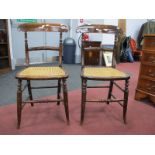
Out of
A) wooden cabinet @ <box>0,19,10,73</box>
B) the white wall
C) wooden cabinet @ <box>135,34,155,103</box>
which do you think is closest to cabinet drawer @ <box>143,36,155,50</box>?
wooden cabinet @ <box>135,34,155,103</box>

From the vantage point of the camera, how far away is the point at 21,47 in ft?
13.8

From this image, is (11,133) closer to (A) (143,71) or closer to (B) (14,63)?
(A) (143,71)

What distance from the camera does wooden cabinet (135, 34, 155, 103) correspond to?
6.66 feet

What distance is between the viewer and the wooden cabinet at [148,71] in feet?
6.66

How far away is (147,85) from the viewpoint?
216 centimetres

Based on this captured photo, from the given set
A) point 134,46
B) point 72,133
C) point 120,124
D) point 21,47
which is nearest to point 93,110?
point 120,124

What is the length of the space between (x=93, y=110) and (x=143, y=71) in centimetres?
75

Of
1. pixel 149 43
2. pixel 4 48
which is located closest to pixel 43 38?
pixel 4 48

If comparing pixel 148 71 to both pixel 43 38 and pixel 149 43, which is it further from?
pixel 43 38

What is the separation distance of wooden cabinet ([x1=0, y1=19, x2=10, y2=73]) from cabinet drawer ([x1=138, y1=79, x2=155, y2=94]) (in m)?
2.62

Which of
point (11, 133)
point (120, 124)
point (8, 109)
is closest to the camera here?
point (11, 133)

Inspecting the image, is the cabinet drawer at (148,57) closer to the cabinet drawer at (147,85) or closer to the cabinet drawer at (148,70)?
the cabinet drawer at (148,70)

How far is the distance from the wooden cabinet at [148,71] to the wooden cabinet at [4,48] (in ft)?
8.65

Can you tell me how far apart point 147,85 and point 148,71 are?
0.17 metres
